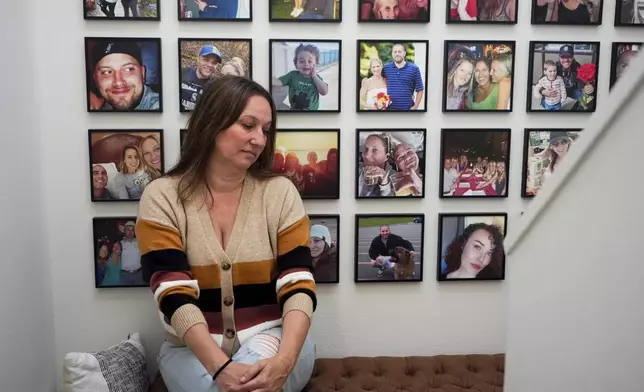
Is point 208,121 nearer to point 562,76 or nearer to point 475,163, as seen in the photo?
point 475,163

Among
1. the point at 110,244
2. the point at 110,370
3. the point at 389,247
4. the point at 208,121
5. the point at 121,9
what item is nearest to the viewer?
the point at 208,121

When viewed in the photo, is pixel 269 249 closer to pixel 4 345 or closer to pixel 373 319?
pixel 373 319

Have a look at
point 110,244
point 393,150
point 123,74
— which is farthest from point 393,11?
point 110,244

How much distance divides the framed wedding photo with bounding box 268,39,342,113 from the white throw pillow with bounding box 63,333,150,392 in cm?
105

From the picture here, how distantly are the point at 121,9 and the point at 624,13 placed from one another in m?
1.91

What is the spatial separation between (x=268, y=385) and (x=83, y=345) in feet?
3.08

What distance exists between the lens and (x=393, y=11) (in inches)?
78.0

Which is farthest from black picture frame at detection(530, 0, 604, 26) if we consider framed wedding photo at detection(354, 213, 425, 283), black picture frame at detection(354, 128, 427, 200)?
framed wedding photo at detection(354, 213, 425, 283)

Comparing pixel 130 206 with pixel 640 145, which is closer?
pixel 640 145

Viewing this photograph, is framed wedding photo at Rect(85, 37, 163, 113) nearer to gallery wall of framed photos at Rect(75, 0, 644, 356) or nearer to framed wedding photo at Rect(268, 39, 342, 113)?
gallery wall of framed photos at Rect(75, 0, 644, 356)

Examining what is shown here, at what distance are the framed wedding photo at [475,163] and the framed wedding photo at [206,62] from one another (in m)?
0.82

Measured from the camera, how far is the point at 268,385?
5.07 feet

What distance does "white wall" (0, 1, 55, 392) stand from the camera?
1690mm

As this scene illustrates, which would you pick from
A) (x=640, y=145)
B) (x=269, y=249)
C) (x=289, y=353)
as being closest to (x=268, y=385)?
(x=289, y=353)
